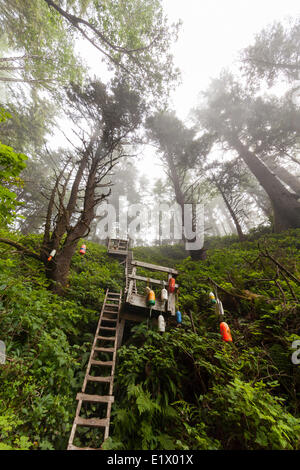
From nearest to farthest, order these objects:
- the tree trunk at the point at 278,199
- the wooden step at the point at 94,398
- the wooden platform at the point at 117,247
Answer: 1. the wooden step at the point at 94,398
2. the tree trunk at the point at 278,199
3. the wooden platform at the point at 117,247

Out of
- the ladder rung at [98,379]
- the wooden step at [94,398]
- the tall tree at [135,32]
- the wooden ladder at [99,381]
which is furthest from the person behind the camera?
the tall tree at [135,32]

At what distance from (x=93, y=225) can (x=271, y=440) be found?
64.4ft

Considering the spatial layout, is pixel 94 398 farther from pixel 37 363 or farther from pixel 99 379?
pixel 37 363

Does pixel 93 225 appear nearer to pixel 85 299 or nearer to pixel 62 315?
pixel 85 299

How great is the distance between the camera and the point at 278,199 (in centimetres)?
1181

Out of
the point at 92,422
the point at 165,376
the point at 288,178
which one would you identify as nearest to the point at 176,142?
the point at 288,178

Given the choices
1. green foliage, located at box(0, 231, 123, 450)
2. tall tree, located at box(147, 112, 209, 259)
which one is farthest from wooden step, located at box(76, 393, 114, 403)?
tall tree, located at box(147, 112, 209, 259)

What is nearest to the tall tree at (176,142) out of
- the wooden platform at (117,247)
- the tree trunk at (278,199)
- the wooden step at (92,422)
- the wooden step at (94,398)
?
the tree trunk at (278,199)

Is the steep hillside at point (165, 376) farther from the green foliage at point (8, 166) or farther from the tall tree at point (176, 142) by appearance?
the tall tree at point (176, 142)

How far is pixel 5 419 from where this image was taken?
225 centimetres

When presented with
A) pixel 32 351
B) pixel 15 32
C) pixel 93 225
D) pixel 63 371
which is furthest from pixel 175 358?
pixel 93 225

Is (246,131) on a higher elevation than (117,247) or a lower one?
higher

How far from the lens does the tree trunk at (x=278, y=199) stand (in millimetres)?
10773

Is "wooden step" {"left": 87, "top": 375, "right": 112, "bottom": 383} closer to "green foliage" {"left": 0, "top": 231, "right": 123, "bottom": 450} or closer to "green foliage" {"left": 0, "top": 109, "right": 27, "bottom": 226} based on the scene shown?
"green foliage" {"left": 0, "top": 231, "right": 123, "bottom": 450}
